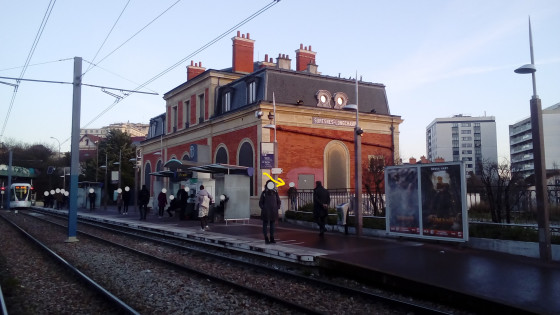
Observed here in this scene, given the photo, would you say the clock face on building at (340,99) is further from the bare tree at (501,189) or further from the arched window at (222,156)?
the bare tree at (501,189)

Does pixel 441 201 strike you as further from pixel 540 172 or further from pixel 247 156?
pixel 247 156

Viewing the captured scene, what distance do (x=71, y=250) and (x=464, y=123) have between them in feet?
328

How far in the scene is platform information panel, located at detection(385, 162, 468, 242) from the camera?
11.7m

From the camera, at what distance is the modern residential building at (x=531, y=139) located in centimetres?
8088

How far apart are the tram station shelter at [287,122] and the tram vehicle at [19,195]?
1013 inches

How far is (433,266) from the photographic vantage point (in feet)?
31.0

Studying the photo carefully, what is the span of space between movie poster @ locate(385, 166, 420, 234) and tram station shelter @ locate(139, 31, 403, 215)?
12726mm

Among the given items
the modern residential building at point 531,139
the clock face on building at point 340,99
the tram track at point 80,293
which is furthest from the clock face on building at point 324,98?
the modern residential building at point 531,139

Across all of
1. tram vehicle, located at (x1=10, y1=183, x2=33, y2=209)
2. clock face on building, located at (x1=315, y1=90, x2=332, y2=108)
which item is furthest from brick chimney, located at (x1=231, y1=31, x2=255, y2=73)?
tram vehicle, located at (x1=10, y1=183, x2=33, y2=209)

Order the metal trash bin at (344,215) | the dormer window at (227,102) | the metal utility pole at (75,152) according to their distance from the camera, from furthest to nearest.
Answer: the dormer window at (227,102) < the metal utility pole at (75,152) < the metal trash bin at (344,215)

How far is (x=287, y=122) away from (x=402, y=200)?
16311 millimetres

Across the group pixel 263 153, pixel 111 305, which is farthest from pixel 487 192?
pixel 111 305

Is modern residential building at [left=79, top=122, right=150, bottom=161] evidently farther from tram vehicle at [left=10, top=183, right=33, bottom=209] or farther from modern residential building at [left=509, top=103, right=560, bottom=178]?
modern residential building at [left=509, top=103, right=560, bottom=178]

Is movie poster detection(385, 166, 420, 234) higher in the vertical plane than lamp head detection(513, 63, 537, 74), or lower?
lower
